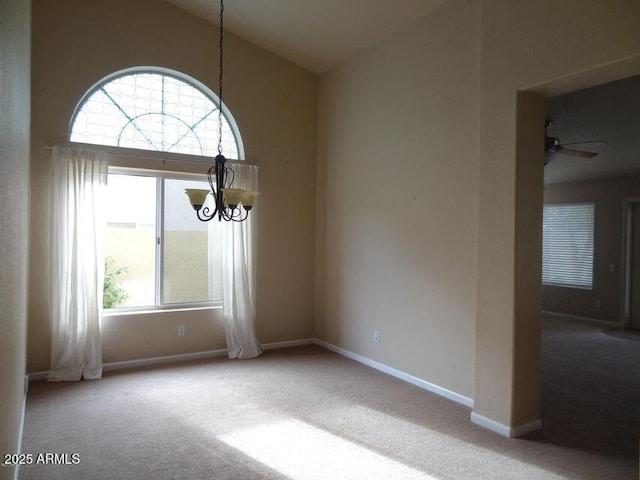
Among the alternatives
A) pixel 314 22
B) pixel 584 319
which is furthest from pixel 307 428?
pixel 584 319

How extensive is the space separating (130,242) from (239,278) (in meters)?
1.24

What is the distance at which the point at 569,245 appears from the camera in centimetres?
800

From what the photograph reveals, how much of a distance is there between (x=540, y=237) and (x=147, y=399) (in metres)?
3.45

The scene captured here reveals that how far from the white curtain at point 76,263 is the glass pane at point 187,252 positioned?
0.73 metres

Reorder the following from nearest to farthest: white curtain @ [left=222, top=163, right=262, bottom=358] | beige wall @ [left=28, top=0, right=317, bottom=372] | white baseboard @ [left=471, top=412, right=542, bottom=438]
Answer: white baseboard @ [left=471, top=412, right=542, bottom=438] < beige wall @ [left=28, top=0, right=317, bottom=372] < white curtain @ [left=222, top=163, right=262, bottom=358]

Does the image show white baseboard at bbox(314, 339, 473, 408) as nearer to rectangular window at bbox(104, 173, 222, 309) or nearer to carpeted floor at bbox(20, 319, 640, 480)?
carpeted floor at bbox(20, 319, 640, 480)

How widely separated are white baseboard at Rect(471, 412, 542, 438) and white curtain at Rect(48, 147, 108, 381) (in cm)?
Result: 349

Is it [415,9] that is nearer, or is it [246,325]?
[415,9]

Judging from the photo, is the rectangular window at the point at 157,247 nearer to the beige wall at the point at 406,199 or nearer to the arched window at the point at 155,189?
the arched window at the point at 155,189

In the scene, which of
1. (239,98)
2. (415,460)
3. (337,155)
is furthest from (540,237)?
(239,98)

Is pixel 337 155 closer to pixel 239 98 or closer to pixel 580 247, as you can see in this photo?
pixel 239 98

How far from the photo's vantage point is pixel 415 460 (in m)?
2.74

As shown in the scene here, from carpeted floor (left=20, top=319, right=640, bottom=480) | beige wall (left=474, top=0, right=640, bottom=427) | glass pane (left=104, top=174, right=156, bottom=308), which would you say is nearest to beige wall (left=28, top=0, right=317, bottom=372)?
glass pane (left=104, top=174, right=156, bottom=308)

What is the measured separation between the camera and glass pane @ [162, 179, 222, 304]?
15.9 feet
